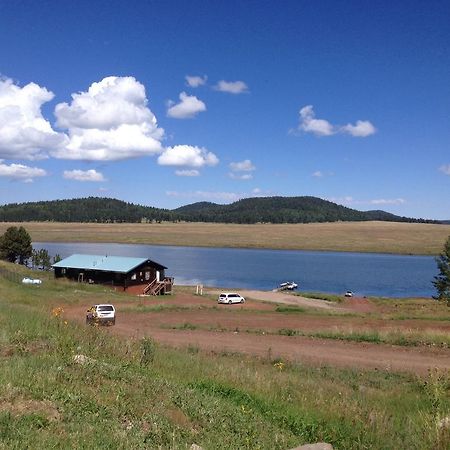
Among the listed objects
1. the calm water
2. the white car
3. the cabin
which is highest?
the cabin

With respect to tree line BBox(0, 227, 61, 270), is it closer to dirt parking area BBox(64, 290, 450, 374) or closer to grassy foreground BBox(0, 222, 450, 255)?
dirt parking area BBox(64, 290, 450, 374)

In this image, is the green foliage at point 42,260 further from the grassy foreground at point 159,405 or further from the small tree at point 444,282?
the grassy foreground at point 159,405

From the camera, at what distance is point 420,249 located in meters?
160

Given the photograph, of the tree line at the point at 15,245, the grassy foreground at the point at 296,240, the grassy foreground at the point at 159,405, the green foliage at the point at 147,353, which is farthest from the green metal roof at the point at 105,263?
the grassy foreground at the point at 296,240

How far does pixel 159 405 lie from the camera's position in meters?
7.11

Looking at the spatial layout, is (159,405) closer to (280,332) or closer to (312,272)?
(280,332)

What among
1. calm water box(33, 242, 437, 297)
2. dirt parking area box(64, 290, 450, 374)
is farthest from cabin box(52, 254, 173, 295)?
calm water box(33, 242, 437, 297)

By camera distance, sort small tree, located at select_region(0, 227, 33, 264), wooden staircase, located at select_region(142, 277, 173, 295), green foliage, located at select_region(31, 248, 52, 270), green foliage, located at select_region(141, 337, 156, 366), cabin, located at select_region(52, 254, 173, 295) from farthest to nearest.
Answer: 1. green foliage, located at select_region(31, 248, 52, 270)
2. small tree, located at select_region(0, 227, 33, 264)
3. wooden staircase, located at select_region(142, 277, 173, 295)
4. cabin, located at select_region(52, 254, 173, 295)
5. green foliage, located at select_region(141, 337, 156, 366)

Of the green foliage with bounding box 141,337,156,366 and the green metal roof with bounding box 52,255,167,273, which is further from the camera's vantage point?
the green metal roof with bounding box 52,255,167,273

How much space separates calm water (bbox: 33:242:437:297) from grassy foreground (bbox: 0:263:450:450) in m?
68.2

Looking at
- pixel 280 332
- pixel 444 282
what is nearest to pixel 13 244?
pixel 444 282

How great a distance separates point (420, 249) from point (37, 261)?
117 metres

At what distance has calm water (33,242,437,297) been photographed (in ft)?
268

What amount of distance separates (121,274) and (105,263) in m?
3.49
